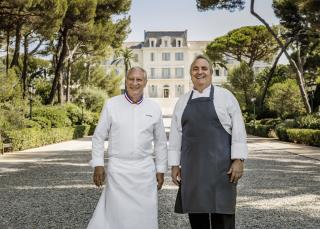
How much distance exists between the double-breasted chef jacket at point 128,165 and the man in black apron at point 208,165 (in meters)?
0.28

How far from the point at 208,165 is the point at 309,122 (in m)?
19.5

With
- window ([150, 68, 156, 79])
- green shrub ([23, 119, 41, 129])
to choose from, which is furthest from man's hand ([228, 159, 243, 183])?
window ([150, 68, 156, 79])

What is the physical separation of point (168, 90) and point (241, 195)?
70.1m

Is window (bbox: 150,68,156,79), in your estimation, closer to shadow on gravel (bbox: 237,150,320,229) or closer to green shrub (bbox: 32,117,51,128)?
green shrub (bbox: 32,117,51,128)

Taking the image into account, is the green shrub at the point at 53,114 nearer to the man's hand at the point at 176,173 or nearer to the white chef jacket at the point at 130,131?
the white chef jacket at the point at 130,131

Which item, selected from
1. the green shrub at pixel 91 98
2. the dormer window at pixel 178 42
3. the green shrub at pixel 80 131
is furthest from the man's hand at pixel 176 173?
the dormer window at pixel 178 42

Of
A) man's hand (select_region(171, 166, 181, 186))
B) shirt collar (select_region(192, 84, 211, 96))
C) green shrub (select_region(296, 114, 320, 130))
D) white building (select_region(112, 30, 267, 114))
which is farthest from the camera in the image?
white building (select_region(112, 30, 267, 114))

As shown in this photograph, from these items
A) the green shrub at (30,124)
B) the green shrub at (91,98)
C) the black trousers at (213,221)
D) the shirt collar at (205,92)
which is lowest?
the black trousers at (213,221)

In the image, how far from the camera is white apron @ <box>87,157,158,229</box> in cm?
362

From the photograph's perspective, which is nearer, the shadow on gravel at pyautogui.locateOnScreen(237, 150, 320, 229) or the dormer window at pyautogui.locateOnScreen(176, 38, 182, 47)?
the shadow on gravel at pyautogui.locateOnScreen(237, 150, 320, 229)

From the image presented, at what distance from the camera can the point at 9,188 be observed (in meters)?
8.49

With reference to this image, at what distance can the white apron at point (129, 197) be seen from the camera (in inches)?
142

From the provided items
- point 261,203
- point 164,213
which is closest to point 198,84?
point 164,213

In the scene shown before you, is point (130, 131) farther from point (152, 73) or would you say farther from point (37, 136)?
point (152, 73)
